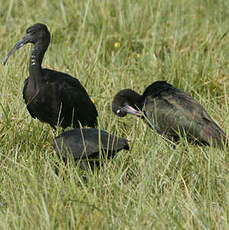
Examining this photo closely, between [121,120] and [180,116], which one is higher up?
[180,116]

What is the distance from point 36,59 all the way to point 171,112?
52.4 inches

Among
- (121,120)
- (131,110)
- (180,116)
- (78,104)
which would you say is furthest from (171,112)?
(78,104)

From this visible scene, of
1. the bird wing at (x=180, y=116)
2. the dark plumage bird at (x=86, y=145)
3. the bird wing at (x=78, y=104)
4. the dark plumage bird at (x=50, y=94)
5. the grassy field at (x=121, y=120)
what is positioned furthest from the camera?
the bird wing at (x=78, y=104)

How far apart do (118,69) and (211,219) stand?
125 inches

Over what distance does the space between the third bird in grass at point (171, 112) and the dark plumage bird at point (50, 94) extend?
1.06 feet

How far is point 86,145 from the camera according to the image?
13.8 ft

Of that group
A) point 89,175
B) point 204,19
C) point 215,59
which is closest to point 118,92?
point 215,59

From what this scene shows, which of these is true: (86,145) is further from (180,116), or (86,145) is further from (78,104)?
(78,104)

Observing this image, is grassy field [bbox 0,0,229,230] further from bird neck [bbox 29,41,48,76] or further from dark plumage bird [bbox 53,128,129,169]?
bird neck [bbox 29,41,48,76]

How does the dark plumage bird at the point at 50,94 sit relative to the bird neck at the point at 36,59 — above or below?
below

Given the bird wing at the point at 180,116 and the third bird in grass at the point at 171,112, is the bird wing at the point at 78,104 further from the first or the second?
the bird wing at the point at 180,116

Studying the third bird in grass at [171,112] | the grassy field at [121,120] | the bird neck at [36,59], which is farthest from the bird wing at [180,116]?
the bird neck at [36,59]

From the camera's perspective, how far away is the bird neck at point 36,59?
542 centimetres

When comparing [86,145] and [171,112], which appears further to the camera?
[171,112]
